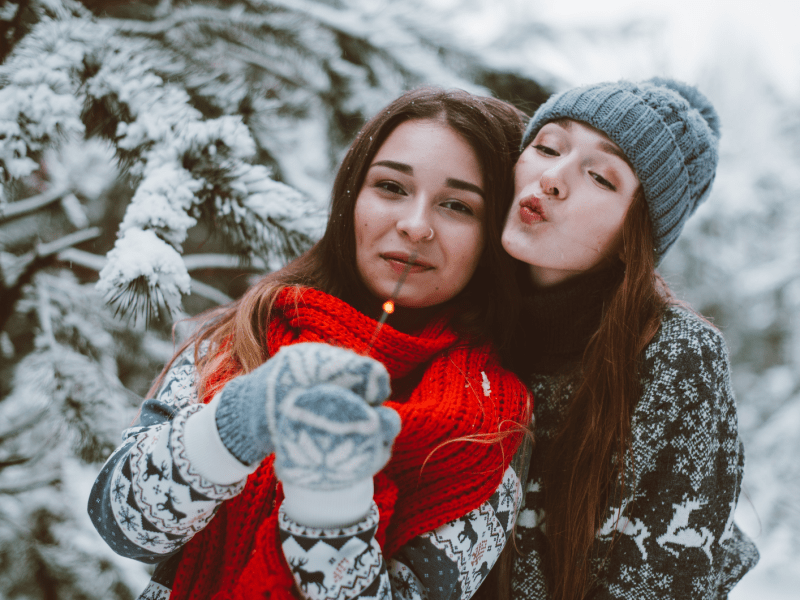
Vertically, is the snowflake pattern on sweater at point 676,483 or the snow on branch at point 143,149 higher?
the snow on branch at point 143,149

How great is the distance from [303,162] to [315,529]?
1631 millimetres

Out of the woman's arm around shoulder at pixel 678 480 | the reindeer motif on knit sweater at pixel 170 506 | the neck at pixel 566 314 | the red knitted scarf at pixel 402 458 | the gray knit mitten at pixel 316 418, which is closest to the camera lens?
the gray knit mitten at pixel 316 418

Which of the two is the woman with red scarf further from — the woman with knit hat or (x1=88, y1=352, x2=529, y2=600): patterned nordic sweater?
the woman with knit hat

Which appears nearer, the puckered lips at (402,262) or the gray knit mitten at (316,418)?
the gray knit mitten at (316,418)

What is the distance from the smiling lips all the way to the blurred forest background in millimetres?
491

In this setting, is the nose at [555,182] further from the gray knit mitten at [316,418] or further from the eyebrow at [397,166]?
the gray knit mitten at [316,418]

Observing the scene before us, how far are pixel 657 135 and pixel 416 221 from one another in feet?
1.96

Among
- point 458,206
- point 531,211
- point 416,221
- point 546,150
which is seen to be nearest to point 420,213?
point 416,221

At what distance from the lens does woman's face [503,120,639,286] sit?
1196mm

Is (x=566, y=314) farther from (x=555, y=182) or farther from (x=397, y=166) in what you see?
(x=397, y=166)

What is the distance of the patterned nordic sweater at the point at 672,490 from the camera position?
108 cm

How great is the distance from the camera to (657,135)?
118cm

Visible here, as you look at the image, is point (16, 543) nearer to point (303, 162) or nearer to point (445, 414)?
point (445, 414)

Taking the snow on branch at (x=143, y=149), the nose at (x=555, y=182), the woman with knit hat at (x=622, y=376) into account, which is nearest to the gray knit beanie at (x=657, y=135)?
the woman with knit hat at (x=622, y=376)
